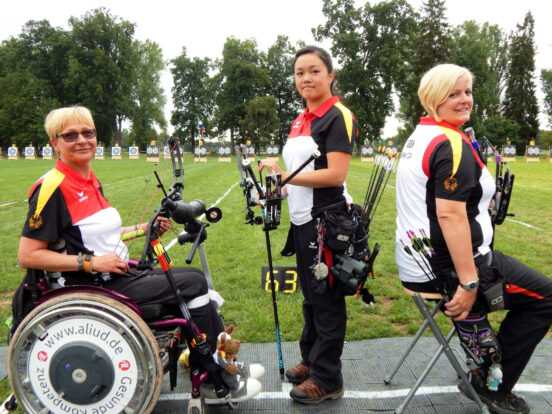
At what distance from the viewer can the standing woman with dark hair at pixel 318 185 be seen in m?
2.34

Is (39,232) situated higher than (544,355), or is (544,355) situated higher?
(39,232)

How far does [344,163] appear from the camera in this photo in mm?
2344

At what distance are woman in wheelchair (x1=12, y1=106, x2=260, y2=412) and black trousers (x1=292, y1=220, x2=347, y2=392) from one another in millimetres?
444

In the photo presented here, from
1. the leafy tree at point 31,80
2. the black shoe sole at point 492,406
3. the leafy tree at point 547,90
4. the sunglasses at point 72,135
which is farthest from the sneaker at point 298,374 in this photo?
the leafy tree at point 547,90

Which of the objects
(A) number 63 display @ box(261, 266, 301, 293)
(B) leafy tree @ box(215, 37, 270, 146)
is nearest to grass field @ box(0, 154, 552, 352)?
(A) number 63 display @ box(261, 266, 301, 293)

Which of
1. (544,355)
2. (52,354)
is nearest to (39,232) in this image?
(52,354)

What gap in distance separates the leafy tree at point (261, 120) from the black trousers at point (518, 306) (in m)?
49.0

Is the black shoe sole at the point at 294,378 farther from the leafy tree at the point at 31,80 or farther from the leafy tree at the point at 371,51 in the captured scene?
the leafy tree at the point at 31,80

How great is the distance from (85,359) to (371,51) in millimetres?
45157

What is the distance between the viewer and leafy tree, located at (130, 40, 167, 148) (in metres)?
54.5

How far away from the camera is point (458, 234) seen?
197cm

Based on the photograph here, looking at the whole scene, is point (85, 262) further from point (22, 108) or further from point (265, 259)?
point (22, 108)

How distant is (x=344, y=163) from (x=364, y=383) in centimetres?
153

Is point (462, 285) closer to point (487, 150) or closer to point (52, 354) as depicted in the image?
point (487, 150)
